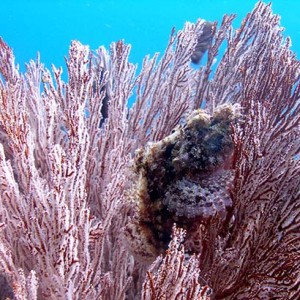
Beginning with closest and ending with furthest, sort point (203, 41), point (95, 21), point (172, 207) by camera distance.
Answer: point (172, 207), point (203, 41), point (95, 21)

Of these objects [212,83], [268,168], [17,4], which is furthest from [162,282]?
[17,4]

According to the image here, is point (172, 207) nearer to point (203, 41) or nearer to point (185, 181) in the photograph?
point (185, 181)

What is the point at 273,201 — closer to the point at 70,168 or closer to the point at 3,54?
the point at 70,168

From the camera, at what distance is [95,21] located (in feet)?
298

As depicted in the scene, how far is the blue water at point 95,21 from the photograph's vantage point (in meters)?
75.2

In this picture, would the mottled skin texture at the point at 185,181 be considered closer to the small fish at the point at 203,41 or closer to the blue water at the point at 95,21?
the small fish at the point at 203,41

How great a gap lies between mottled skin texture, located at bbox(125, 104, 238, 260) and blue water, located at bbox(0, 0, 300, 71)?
71001 millimetres

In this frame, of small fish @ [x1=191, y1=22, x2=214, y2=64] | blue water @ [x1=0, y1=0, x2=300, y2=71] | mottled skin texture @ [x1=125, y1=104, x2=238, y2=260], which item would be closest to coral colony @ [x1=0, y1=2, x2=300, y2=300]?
mottled skin texture @ [x1=125, y1=104, x2=238, y2=260]

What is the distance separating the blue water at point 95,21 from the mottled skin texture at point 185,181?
7100cm

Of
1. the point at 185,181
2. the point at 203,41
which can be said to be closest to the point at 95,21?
the point at 203,41

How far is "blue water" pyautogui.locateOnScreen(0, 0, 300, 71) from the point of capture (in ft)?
247

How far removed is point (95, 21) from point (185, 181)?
9419 centimetres

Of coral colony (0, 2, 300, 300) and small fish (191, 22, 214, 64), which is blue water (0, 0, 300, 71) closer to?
small fish (191, 22, 214, 64)

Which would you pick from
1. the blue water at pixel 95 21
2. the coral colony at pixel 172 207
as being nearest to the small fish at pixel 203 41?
the coral colony at pixel 172 207
